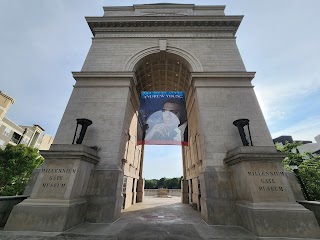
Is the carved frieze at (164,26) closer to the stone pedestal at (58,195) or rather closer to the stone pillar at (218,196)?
the stone pedestal at (58,195)

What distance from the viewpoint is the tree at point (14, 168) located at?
24406 millimetres

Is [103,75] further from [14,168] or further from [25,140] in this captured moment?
[25,140]

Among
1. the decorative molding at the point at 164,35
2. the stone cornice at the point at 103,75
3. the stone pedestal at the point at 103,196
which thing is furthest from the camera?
the decorative molding at the point at 164,35

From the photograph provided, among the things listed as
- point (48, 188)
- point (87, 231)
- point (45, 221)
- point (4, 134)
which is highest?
point (4, 134)

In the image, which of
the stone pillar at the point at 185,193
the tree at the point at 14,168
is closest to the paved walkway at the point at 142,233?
the stone pillar at the point at 185,193

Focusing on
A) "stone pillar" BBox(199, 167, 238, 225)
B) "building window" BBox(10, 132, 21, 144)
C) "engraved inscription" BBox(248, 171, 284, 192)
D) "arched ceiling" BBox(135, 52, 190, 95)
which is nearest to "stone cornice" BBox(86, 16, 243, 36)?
"arched ceiling" BBox(135, 52, 190, 95)

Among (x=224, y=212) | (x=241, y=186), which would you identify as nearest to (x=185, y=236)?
(x=224, y=212)

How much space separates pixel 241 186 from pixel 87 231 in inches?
317

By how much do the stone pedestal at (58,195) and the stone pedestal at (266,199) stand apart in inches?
334

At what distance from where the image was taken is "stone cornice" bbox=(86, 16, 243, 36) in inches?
599

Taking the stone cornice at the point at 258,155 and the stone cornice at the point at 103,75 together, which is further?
the stone cornice at the point at 103,75

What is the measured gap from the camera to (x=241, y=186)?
7934 millimetres

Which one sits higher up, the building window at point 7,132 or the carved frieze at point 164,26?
the carved frieze at point 164,26

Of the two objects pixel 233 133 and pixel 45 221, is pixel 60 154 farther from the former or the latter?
pixel 233 133
